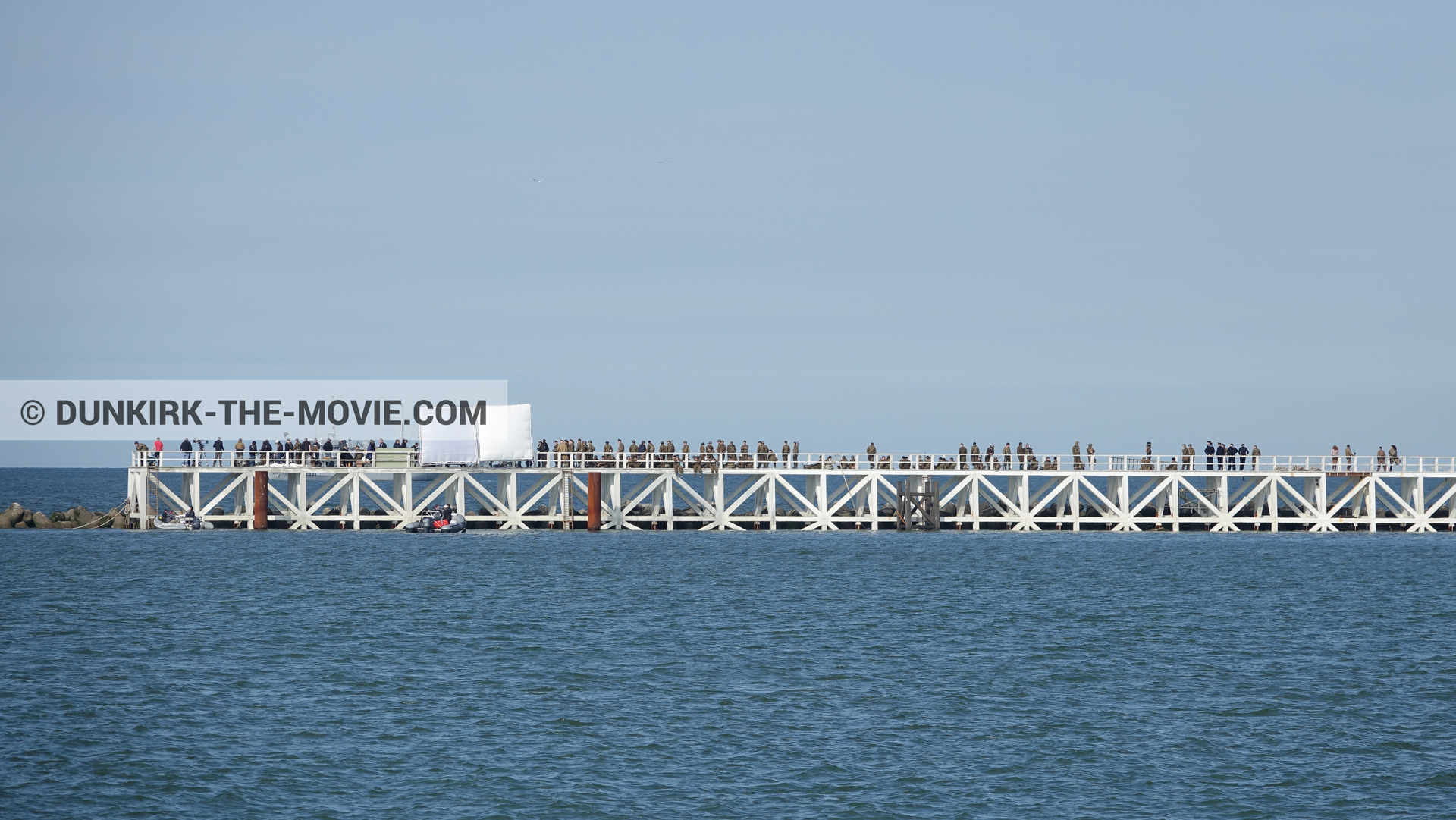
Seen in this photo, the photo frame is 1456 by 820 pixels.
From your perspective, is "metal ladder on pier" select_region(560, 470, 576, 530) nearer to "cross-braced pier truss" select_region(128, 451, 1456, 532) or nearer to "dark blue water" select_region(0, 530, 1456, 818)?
"cross-braced pier truss" select_region(128, 451, 1456, 532)

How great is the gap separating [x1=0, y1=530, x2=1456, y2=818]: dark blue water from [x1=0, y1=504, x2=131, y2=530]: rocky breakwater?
13814mm

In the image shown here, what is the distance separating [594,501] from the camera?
218ft

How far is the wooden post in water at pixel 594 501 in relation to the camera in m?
66.3

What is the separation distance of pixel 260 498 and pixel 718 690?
3864cm

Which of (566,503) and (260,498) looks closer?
(260,498)

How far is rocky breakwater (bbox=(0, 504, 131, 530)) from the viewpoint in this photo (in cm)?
7069

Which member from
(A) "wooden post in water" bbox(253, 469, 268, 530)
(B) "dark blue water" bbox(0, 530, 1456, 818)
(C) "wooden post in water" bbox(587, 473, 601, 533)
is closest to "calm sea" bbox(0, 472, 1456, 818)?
(B) "dark blue water" bbox(0, 530, 1456, 818)

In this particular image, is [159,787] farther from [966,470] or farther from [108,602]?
[966,470]

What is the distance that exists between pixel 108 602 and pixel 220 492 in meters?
23.3

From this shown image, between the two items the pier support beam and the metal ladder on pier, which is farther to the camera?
the metal ladder on pier

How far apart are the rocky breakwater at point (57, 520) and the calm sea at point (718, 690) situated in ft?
44.1

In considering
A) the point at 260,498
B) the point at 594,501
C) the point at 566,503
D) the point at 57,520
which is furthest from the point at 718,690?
the point at 57,520

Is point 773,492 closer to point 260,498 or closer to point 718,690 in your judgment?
point 260,498

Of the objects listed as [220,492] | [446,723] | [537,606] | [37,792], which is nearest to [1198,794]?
[446,723]
